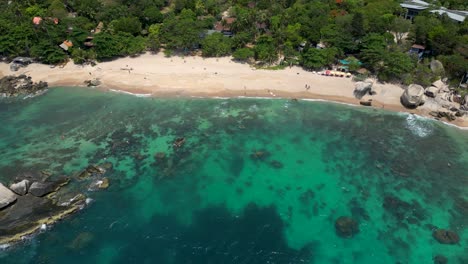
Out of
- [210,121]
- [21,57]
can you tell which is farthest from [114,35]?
[210,121]

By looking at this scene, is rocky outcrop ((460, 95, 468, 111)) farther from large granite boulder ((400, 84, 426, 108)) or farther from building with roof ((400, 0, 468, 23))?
building with roof ((400, 0, 468, 23))

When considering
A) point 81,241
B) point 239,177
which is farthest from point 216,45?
point 81,241

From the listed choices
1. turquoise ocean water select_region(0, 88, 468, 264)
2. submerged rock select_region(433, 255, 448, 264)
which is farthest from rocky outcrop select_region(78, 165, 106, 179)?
submerged rock select_region(433, 255, 448, 264)

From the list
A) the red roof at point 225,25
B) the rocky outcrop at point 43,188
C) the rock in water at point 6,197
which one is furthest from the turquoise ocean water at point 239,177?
the red roof at point 225,25

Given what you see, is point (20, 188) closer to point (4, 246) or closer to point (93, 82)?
point (4, 246)

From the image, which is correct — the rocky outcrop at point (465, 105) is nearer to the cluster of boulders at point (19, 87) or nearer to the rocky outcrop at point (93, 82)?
the rocky outcrop at point (93, 82)

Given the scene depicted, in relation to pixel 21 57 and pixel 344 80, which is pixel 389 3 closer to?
pixel 344 80
